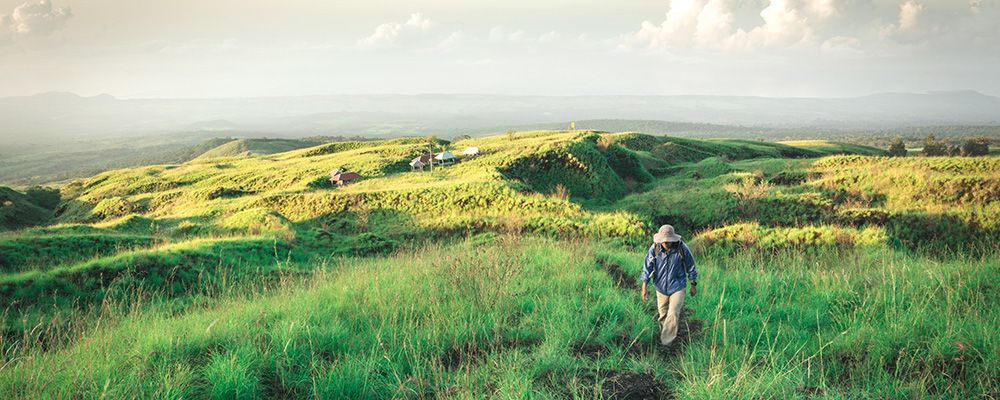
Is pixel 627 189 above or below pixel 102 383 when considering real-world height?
below

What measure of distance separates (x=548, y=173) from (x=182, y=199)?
110 ft

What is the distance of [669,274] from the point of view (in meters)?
6.17

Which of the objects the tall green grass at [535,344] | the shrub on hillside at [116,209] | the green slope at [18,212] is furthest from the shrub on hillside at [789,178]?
the green slope at [18,212]

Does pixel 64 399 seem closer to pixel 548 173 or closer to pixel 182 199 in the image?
pixel 548 173

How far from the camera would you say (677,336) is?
20.3 ft

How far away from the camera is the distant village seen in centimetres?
4199

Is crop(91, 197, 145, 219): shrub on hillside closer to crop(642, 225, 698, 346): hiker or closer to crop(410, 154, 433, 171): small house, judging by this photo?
crop(410, 154, 433, 171): small house

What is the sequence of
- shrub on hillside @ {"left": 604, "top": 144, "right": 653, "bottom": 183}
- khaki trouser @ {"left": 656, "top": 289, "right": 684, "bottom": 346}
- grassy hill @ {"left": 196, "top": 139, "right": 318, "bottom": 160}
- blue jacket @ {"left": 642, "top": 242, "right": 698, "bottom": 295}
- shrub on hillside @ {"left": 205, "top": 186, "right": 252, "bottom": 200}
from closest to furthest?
khaki trouser @ {"left": 656, "top": 289, "right": 684, "bottom": 346} → blue jacket @ {"left": 642, "top": 242, "right": 698, "bottom": 295} → shrub on hillside @ {"left": 205, "top": 186, "right": 252, "bottom": 200} → shrub on hillside @ {"left": 604, "top": 144, "right": 653, "bottom": 183} → grassy hill @ {"left": 196, "top": 139, "right": 318, "bottom": 160}

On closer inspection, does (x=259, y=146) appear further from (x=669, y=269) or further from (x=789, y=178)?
(x=669, y=269)

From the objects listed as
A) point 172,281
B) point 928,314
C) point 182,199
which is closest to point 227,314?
point 172,281

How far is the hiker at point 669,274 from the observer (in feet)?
19.7

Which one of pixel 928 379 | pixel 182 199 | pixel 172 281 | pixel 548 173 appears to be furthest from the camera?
pixel 182 199

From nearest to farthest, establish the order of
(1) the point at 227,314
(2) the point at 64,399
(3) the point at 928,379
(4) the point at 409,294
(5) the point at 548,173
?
(2) the point at 64,399 → (3) the point at 928,379 → (1) the point at 227,314 → (4) the point at 409,294 → (5) the point at 548,173

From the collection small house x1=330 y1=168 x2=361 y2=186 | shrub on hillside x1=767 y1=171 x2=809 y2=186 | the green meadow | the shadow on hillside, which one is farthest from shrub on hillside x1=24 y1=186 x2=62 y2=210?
shrub on hillside x1=767 y1=171 x2=809 y2=186
